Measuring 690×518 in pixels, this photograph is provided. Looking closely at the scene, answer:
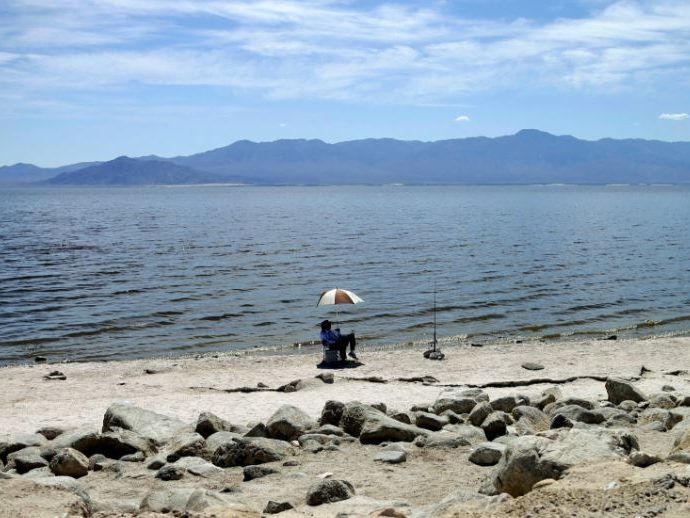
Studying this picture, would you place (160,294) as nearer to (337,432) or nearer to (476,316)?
(476,316)

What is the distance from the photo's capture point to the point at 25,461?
433 inches

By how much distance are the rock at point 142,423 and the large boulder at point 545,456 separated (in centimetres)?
593

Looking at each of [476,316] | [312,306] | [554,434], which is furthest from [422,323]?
[554,434]

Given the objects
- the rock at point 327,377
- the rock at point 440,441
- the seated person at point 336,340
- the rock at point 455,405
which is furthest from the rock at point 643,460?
the seated person at point 336,340

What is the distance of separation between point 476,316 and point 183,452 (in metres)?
20.1

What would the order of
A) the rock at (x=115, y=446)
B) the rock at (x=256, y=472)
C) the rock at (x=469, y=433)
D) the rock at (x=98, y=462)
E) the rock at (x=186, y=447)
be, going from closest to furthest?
the rock at (x=256, y=472) < the rock at (x=98, y=462) < the rock at (x=186, y=447) < the rock at (x=115, y=446) < the rock at (x=469, y=433)

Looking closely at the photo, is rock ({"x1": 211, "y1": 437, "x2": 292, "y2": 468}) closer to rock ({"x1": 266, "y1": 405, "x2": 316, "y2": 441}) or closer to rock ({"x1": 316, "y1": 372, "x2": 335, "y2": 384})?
rock ({"x1": 266, "y1": 405, "x2": 316, "y2": 441})

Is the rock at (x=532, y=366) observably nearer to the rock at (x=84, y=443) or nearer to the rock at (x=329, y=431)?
the rock at (x=329, y=431)

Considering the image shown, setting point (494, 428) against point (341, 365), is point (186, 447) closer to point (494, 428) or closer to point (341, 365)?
point (494, 428)

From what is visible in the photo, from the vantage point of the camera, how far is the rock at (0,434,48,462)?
11.8 metres

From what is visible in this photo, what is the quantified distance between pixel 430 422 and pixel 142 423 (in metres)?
4.58

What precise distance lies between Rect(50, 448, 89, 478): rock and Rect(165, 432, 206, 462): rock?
44.9 inches

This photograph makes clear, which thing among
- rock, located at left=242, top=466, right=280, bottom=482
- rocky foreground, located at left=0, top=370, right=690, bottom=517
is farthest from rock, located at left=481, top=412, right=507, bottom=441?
rock, located at left=242, top=466, right=280, bottom=482

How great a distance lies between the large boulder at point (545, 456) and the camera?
8.06m
